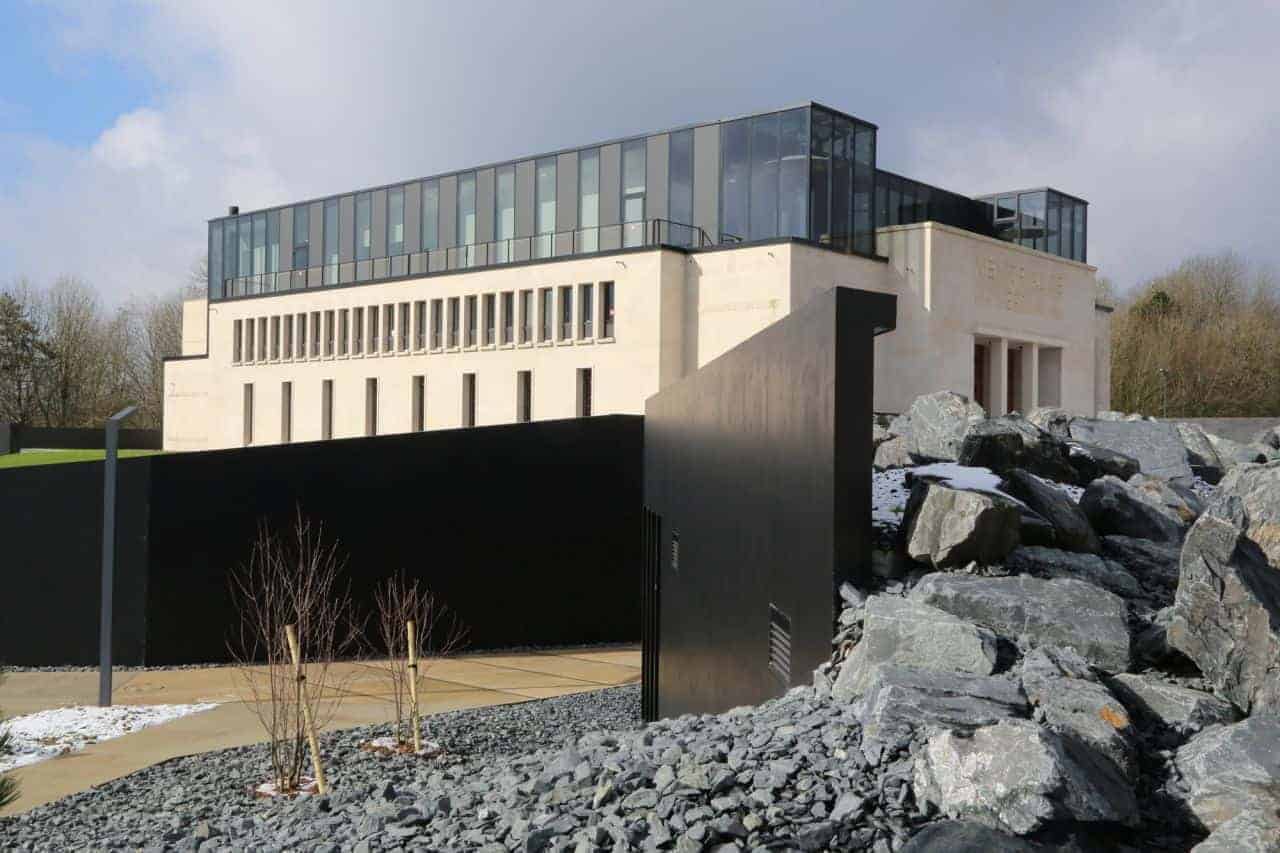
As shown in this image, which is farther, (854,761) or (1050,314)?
(1050,314)

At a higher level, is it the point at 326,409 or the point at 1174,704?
the point at 326,409

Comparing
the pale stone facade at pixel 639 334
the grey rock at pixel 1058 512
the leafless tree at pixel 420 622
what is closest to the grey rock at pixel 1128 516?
the grey rock at pixel 1058 512

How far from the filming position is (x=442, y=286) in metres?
43.9

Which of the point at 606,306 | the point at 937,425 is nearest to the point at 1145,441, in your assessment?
the point at 937,425

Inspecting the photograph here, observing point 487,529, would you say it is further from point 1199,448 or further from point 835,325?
point 835,325

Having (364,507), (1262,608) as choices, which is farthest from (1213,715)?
(364,507)

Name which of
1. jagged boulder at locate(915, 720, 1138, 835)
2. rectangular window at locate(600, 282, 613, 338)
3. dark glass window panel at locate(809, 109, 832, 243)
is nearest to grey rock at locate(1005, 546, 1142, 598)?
jagged boulder at locate(915, 720, 1138, 835)

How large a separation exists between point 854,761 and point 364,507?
13.4 metres

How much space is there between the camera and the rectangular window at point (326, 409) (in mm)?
49062

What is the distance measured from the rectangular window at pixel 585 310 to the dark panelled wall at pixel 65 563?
23.9 metres

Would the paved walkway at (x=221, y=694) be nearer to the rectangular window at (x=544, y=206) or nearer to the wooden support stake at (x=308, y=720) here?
the wooden support stake at (x=308, y=720)

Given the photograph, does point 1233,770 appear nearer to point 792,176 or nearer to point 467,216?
point 792,176

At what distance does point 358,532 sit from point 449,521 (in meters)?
1.41

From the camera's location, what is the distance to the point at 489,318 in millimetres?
42750
